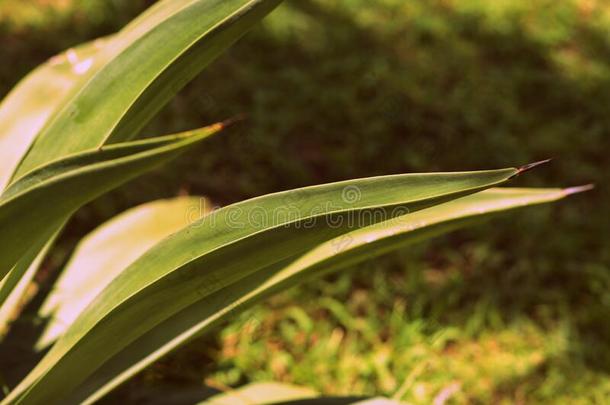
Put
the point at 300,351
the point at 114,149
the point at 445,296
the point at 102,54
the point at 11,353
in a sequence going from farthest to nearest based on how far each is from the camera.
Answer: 1. the point at 445,296
2. the point at 300,351
3. the point at 11,353
4. the point at 102,54
5. the point at 114,149

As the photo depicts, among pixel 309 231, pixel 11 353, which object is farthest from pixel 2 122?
pixel 309 231

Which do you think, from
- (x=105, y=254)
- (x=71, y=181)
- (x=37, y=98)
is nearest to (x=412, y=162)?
(x=105, y=254)

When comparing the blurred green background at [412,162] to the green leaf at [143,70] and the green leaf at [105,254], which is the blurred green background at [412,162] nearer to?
the green leaf at [105,254]

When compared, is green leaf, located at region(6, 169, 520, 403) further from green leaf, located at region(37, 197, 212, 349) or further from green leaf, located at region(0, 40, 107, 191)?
green leaf, located at region(0, 40, 107, 191)

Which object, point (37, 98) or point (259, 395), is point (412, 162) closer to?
point (259, 395)

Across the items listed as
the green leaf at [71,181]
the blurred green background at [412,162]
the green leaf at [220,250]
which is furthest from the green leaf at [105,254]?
the green leaf at [71,181]

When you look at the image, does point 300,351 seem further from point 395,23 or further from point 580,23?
point 580,23

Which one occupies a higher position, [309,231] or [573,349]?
[573,349]
